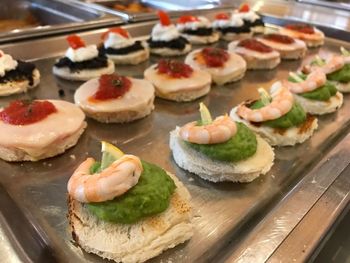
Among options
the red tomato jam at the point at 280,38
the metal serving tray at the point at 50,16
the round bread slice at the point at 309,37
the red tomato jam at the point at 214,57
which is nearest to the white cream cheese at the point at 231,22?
the red tomato jam at the point at 280,38

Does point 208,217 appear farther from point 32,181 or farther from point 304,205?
point 32,181

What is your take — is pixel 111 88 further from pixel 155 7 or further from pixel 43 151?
pixel 155 7

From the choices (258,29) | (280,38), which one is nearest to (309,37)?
(280,38)

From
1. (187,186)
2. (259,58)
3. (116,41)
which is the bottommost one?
(187,186)

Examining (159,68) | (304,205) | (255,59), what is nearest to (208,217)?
(304,205)

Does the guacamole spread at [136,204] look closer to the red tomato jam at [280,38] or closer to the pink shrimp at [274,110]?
the pink shrimp at [274,110]

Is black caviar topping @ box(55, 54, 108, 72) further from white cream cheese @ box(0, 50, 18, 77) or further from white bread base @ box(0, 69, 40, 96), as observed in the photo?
white cream cheese @ box(0, 50, 18, 77)

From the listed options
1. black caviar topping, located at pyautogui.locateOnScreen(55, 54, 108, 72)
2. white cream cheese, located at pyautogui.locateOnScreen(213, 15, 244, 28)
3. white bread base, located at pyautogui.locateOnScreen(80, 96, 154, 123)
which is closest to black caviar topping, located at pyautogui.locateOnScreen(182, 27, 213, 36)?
white cream cheese, located at pyautogui.locateOnScreen(213, 15, 244, 28)
